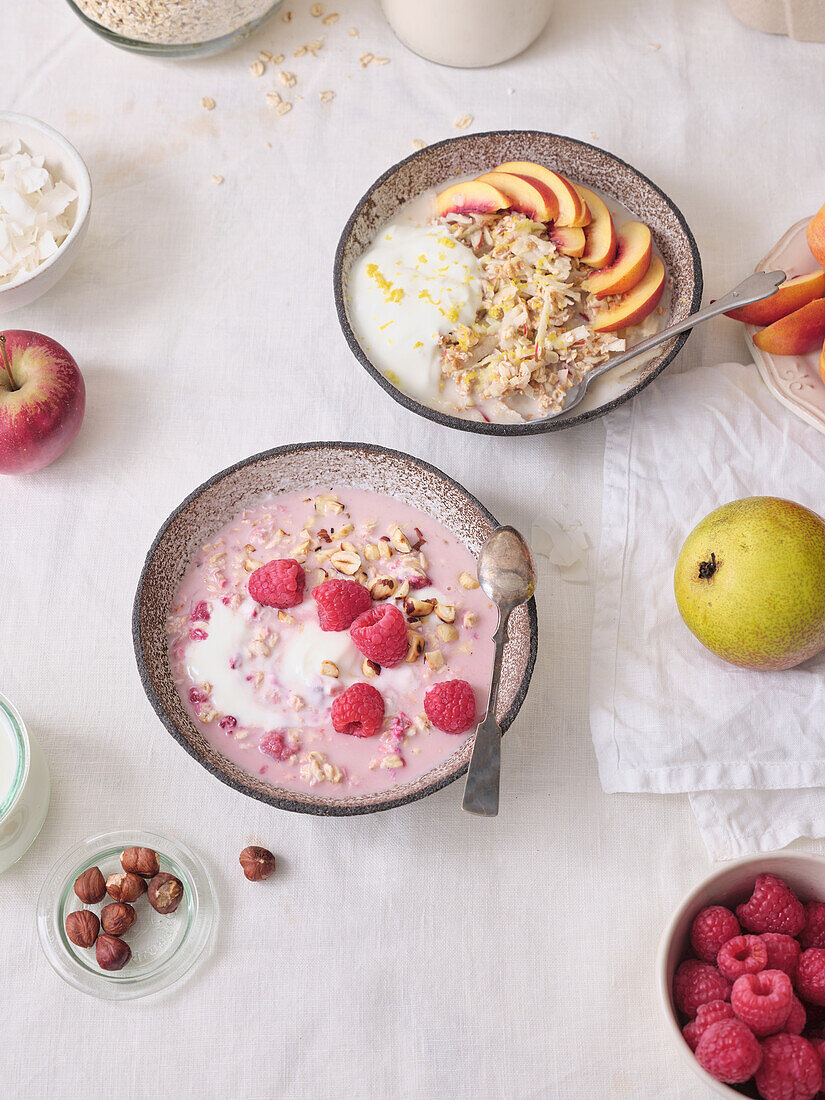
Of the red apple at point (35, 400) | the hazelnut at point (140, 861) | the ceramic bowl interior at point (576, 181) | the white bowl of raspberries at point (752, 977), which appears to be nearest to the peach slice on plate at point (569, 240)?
the ceramic bowl interior at point (576, 181)

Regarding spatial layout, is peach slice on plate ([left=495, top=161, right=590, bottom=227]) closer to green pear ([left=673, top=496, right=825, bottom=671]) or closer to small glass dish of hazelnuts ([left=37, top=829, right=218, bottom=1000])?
green pear ([left=673, top=496, right=825, bottom=671])

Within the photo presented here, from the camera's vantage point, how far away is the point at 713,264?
1.29 m

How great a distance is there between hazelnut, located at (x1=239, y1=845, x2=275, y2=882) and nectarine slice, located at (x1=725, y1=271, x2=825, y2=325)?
787mm

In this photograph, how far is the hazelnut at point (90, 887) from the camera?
0.98 meters

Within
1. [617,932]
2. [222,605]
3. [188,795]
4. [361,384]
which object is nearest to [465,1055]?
[617,932]

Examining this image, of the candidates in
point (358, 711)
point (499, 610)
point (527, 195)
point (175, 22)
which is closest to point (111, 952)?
point (358, 711)

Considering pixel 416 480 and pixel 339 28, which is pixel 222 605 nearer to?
pixel 416 480

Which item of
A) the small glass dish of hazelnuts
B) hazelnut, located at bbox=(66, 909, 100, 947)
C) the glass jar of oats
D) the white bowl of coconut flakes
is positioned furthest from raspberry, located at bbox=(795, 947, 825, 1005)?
the glass jar of oats

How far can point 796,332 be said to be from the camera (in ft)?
3.81

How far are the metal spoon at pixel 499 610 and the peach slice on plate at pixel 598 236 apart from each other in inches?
14.5

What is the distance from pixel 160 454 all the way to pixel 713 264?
0.74 meters

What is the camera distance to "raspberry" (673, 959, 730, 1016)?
35.4 inches

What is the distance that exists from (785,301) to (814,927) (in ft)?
2.27

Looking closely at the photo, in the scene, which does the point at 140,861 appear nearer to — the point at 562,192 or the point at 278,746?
the point at 278,746
